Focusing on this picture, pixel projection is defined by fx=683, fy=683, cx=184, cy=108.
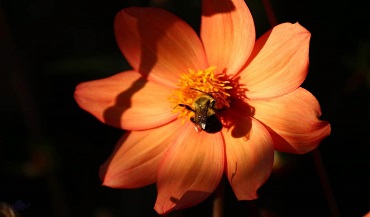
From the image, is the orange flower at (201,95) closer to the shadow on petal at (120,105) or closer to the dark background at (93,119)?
the shadow on petal at (120,105)

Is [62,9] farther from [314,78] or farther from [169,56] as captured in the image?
[314,78]

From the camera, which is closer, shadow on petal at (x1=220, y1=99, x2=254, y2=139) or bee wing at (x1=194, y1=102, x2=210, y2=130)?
bee wing at (x1=194, y1=102, x2=210, y2=130)

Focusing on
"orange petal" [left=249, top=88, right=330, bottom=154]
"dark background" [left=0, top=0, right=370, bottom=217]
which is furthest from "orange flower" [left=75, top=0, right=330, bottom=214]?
"dark background" [left=0, top=0, right=370, bottom=217]

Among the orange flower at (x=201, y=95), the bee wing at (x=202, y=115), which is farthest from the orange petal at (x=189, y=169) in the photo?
the bee wing at (x=202, y=115)

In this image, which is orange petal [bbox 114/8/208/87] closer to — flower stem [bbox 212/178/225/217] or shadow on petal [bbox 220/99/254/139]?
shadow on petal [bbox 220/99/254/139]

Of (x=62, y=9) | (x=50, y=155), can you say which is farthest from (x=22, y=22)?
(x=50, y=155)

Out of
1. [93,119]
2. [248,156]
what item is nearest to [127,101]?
[248,156]

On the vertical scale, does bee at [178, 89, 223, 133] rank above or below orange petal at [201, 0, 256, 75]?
below

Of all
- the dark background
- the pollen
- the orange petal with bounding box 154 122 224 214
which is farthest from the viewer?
the dark background
